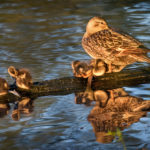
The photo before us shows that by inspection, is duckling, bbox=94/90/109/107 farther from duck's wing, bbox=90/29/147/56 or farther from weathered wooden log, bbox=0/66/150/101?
duck's wing, bbox=90/29/147/56

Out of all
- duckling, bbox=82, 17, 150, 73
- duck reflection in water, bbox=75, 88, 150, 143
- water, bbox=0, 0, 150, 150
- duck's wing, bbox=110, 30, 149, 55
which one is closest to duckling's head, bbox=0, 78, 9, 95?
water, bbox=0, 0, 150, 150

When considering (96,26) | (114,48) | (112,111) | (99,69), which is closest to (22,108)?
(112,111)

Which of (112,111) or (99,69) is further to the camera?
(99,69)

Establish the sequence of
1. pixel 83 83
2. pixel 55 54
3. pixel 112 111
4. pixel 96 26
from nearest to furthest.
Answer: pixel 112 111, pixel 83 83, pixel 96 26, pixel 55 54

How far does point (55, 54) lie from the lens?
7305mm

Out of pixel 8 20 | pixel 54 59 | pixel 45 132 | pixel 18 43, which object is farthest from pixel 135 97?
pixel 8 20

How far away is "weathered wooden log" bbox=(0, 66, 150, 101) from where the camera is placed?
17.6 ft

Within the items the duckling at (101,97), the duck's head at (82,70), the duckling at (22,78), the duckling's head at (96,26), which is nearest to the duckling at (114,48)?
the duckling's head at (96,26)

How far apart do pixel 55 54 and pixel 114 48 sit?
183cm

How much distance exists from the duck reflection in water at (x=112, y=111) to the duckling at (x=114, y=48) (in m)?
0.44

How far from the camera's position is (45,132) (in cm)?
434

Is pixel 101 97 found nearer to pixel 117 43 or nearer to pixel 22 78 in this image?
pixel 117 43

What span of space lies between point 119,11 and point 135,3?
2.85ft

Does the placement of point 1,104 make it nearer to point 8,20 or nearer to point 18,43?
point 18,43
